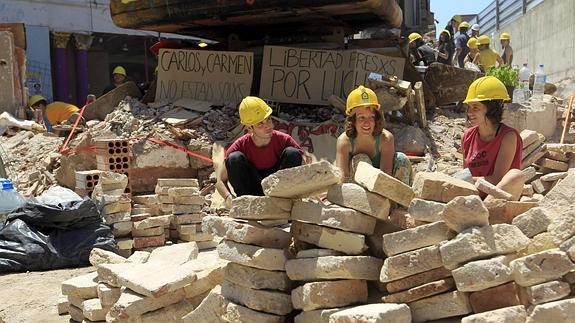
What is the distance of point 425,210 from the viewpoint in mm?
3086

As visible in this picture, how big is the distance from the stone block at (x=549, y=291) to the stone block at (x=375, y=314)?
23.1 inches

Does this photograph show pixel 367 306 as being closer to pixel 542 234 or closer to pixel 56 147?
pixel 542 234

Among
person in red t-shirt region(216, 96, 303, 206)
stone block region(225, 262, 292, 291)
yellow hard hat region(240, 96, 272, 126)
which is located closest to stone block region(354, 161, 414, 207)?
stone block region(225, 262, 292, 291)

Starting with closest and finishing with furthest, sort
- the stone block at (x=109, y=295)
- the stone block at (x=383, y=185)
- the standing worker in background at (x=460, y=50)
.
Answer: the stone block at (x=383, y=185) < the stone block at (x=109, y=295) < the standing worker in background at (x=460, y=50)

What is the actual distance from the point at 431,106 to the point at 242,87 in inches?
134

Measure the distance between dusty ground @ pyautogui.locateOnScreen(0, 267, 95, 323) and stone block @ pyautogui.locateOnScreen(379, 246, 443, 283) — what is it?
2708 millimetres

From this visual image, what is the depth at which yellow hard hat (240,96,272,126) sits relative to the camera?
4.69 meters

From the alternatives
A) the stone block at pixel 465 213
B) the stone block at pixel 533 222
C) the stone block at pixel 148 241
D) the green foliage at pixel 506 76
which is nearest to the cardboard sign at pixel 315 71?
the green foliage at pixel 506 76

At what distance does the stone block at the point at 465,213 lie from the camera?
283cm

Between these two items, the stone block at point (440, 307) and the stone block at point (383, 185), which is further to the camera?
the stone block at point (383, 185)

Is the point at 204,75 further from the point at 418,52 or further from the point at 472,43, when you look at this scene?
the point at 472,43

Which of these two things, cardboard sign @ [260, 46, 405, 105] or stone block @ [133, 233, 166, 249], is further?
cardboard sign @ [260, 46, 405, 105]

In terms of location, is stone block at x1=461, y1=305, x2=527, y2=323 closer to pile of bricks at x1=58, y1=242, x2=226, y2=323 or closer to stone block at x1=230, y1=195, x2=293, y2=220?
stone block at x1=230, y1=195, x2=293, y2=220

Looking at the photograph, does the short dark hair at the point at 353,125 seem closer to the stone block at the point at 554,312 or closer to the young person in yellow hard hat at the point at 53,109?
the stone block at the point at 554,312
